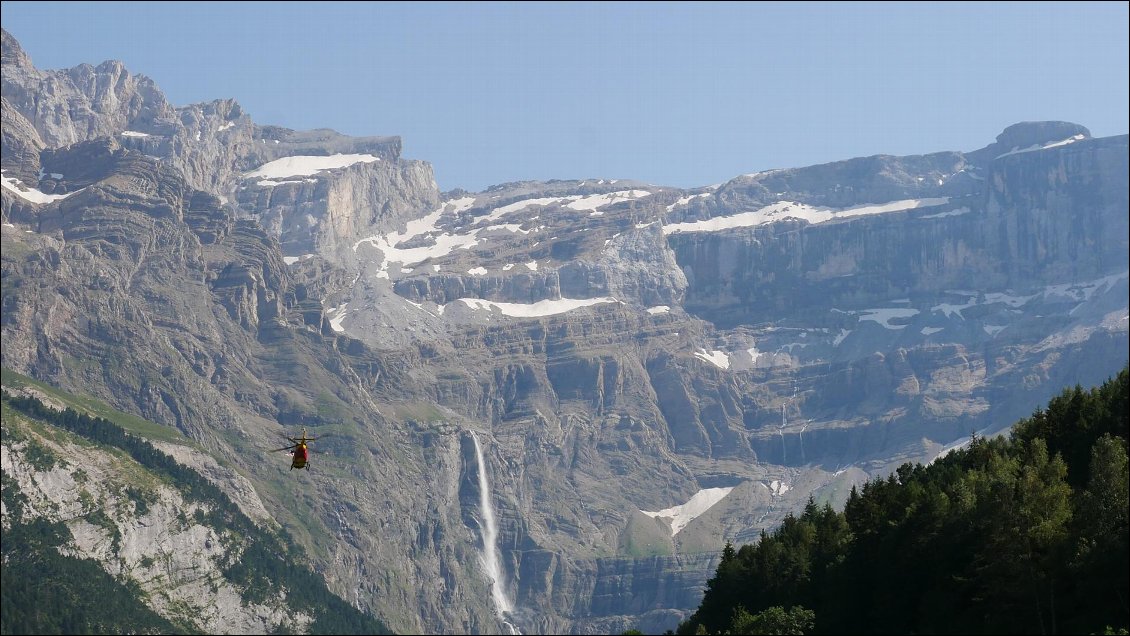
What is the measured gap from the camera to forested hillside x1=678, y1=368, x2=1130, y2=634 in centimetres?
11525

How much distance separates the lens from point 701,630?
161 m

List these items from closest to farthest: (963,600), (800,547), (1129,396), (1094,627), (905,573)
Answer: (1094,627) → (963,600) → (905,573) → (1129,396) → (800,547)

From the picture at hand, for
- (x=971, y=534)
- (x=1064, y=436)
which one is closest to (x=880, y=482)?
(x=1064, y=436)

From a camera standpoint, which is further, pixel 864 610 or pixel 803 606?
pixel 803 606

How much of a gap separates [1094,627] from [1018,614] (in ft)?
20.0

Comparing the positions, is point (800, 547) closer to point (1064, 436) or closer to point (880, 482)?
point (880, 482)

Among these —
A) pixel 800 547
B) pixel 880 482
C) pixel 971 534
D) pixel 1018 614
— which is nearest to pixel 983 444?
pixel 880 482

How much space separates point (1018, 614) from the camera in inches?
4633

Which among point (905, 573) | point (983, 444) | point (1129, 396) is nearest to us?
point (905, 573)

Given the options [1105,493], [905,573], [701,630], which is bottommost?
[701,630]

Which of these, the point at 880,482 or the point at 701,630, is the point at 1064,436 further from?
the point at 701,630

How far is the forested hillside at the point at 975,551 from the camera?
115m

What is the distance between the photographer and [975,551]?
413 ft

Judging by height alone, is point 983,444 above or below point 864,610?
above
